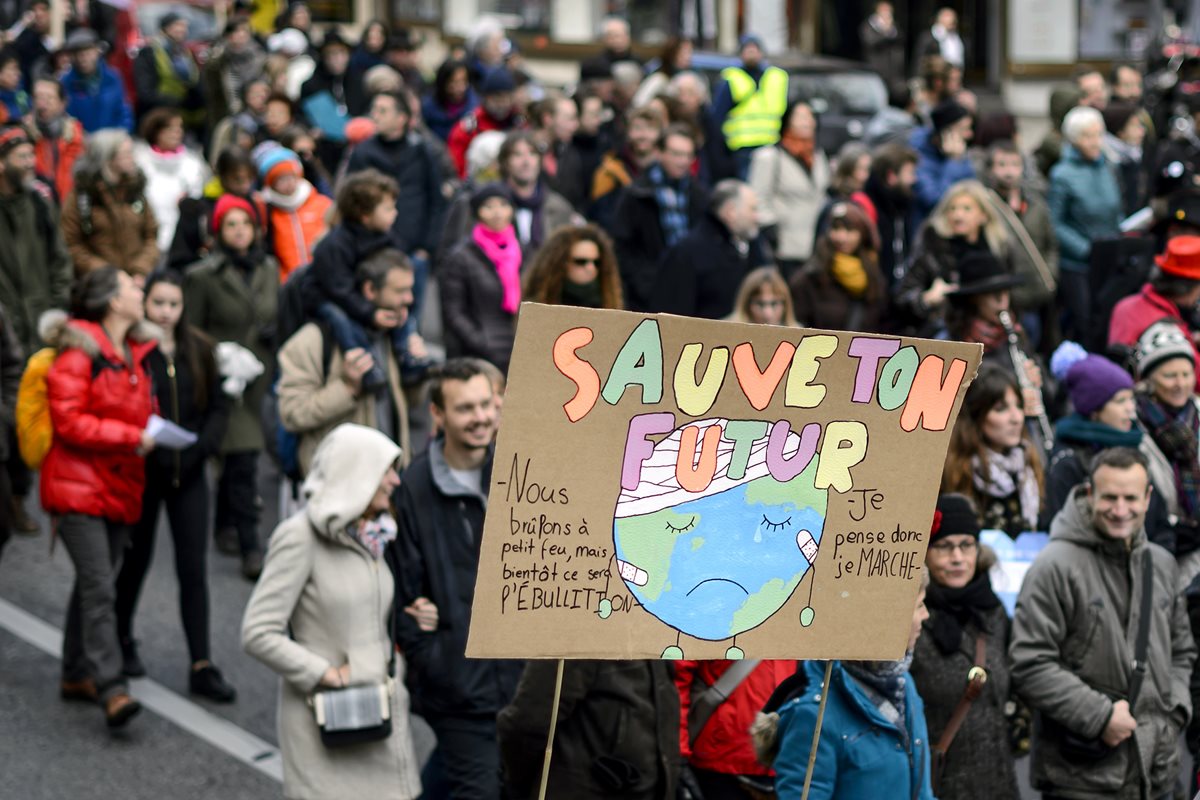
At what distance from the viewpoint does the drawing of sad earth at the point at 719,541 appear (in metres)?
4.77

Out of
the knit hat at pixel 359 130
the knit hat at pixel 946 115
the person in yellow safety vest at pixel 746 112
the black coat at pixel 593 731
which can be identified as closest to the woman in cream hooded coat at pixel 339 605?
the black coat at pixel 593 731

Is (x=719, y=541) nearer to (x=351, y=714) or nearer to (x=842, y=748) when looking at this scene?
(x=842, y=748)

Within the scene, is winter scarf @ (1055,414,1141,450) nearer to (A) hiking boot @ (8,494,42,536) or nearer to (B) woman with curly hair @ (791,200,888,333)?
(B) woman with curly hair @ (791,200,888,333)

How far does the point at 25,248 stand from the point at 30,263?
9 cm

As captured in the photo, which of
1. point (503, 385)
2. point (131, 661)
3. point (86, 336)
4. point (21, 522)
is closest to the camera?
point (86, 336)

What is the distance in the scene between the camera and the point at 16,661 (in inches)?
363

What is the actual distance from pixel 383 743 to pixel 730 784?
1.22 m

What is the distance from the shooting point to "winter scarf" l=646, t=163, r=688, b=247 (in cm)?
1145

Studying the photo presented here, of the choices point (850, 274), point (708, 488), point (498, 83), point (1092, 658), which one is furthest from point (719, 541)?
point (498, 83)

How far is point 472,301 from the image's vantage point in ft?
33.6

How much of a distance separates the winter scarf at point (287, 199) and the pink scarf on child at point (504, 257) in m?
1.52

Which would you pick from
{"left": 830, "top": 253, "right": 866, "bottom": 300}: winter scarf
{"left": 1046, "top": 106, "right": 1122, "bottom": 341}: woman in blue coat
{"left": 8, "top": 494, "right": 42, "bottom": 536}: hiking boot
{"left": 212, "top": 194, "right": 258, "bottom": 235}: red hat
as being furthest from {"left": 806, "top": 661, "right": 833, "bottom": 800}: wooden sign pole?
{"left": 1046, "top": 106, "right": 1122, "bottom": 341}: woman in blue coat

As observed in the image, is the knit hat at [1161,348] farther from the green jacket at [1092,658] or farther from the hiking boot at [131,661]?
the hiking boot at [131,661]

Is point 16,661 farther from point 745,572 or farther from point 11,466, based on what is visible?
point 745,572
